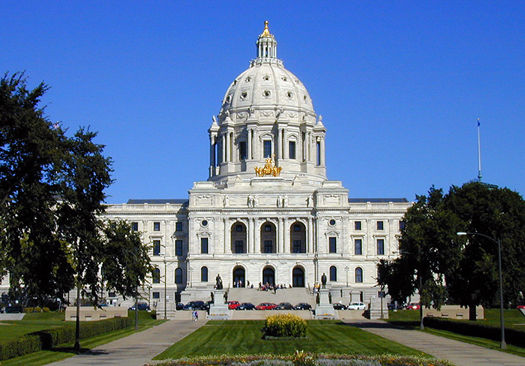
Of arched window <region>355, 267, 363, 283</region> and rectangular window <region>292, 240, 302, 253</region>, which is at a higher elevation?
rectangular window <region>292, 240, 302, 253</region>

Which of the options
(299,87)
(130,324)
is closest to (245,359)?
(130,324)

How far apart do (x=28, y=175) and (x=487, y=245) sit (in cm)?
4865

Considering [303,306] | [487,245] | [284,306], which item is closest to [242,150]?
[303,306]

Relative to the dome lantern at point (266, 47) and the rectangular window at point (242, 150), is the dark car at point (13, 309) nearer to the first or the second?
the rectangular window at point (242, 150)

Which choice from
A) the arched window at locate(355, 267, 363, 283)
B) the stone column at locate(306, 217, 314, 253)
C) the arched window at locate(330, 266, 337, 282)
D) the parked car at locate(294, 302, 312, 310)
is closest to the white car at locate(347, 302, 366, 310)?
the parked car at locate(294, 302, 312, 310)

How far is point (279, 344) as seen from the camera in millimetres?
60688

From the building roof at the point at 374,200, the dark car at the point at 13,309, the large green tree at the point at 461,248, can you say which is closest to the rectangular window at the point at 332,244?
the building roof at the point at 374,200

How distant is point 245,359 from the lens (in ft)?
147

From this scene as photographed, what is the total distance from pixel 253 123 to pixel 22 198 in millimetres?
119628

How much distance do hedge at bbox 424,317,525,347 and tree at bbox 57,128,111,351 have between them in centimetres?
2816

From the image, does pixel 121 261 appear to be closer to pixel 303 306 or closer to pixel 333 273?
pixel 303 306

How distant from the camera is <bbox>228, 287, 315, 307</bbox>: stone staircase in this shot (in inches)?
5276

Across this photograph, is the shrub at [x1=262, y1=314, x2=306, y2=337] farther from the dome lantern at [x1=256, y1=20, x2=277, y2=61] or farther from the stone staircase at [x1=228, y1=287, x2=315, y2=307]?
the dome lantern at [x1=256, y1=20, x2=277, y2=61]

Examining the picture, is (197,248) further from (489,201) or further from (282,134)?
(489,201)
